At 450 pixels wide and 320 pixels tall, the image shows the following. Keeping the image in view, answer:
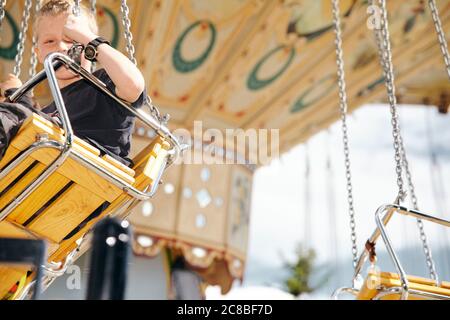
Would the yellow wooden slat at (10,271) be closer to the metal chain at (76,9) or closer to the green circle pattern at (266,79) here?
the metal chain at (76,9)

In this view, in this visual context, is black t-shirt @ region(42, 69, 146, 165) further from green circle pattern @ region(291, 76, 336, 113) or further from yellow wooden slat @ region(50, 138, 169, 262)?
green circle pattern @ region(291, 76, 336, 113)

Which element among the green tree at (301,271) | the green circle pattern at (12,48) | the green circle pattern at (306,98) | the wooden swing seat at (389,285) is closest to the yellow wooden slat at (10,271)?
the wooden swing seat at (389,285)

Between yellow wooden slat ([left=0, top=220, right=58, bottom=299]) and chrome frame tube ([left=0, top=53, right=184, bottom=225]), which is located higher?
chrome frame tube ([left=0, top=53, right=184, bottom=225])

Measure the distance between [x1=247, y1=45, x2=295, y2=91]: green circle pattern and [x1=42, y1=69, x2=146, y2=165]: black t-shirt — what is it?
4606mm

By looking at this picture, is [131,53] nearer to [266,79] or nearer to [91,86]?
[91,86]

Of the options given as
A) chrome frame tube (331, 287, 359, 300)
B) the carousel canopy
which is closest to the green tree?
the carousel canopy

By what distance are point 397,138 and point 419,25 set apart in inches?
181

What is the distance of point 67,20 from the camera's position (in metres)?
1.78

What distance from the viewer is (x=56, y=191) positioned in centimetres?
160

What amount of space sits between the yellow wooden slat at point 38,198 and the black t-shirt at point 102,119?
219mm

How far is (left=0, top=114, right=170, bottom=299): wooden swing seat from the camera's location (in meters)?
1.49

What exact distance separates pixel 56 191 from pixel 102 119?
0.31m

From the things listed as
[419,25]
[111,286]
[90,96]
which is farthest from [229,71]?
[111,286]
